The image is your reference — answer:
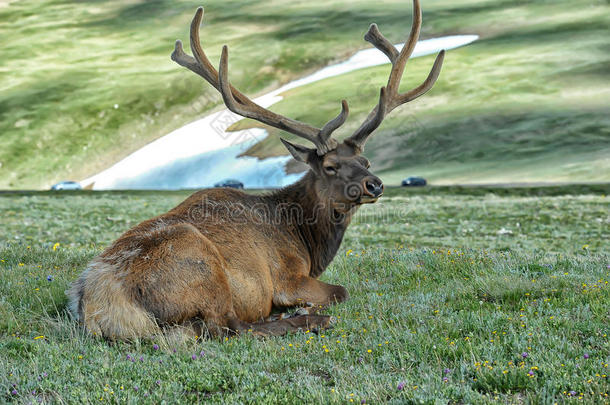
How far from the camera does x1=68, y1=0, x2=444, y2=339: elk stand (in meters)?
6.47

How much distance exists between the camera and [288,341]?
650 centimetres

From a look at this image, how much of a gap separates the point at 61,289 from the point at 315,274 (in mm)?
3437

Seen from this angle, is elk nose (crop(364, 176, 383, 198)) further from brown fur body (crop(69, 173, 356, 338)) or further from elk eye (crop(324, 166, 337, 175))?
brown fur body (crop(69, 173, 356, 338))

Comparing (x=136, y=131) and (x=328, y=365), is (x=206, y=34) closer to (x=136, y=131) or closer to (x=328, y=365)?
(x=136, y=131)

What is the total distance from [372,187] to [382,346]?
284cm

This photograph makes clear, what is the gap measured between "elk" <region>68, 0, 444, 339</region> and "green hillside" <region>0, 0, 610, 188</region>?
161 feet

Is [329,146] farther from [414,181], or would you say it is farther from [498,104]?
[498,104]

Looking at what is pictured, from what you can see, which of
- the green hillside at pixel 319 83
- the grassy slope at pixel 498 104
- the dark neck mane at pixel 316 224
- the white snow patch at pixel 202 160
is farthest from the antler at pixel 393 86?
the green hillside at pixel 319 83

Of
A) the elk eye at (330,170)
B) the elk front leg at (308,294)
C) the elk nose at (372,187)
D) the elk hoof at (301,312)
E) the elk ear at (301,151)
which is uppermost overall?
the elk ear at (301,151)

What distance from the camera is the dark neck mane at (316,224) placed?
8.98 metres

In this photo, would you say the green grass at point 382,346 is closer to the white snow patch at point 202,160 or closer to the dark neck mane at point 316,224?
the dark neck mane at point 316,224

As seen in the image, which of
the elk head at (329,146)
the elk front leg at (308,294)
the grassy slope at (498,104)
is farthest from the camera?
the grassy slope at (498,104)

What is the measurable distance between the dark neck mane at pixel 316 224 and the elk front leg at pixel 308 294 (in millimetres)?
845

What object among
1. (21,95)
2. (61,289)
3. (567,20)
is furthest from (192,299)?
(567,20)
